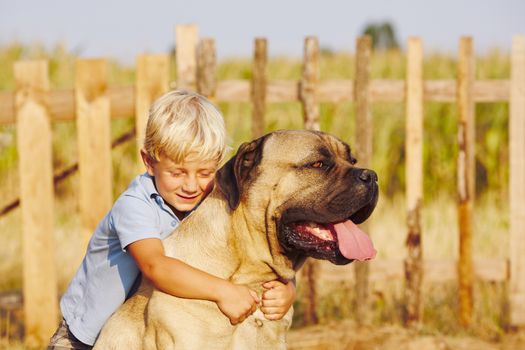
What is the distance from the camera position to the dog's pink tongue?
346cm

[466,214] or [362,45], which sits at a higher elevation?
[362,45]

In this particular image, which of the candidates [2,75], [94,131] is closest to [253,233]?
[94,131]

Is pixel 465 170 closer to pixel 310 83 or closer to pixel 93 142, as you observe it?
pixel 310 83

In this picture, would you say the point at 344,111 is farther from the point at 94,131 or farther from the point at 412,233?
the point at 94,131

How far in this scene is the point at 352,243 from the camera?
11.5 ft

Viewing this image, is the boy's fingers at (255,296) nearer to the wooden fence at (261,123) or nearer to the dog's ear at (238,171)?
the dog's ear at (238,171)

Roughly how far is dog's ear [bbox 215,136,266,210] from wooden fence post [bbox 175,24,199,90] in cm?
287

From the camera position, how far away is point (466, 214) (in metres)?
6.75

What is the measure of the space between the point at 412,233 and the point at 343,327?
3.17ft

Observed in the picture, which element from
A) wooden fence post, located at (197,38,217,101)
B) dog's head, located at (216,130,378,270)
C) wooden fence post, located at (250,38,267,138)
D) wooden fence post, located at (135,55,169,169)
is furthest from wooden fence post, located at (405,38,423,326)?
dog's head, located at (216,130,378,270)

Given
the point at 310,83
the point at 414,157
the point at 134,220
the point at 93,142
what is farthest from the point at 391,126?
the point at 134,220

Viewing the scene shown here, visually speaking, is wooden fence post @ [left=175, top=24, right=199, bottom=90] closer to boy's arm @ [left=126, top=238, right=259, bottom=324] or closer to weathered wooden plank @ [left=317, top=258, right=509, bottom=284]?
weathered wooden plank @ [left=317, top=258, right=509, bottom=284]

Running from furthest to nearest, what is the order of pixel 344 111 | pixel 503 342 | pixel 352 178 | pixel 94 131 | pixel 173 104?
1. pixel 344 111
2. pixel 503 342
3. pixel 94 131
4. pixel 173 104
5. pixel 352 178

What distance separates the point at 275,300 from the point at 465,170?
11.8 feet
